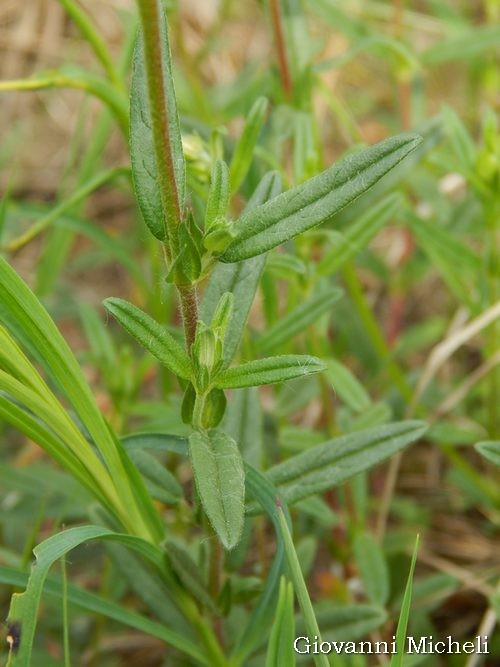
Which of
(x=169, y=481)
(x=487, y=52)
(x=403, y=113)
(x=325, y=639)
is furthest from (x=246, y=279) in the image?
(x=487, y=52)

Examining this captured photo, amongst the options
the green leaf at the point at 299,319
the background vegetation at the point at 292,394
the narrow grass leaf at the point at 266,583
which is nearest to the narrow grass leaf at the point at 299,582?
the background vegetation at the point at 292,394

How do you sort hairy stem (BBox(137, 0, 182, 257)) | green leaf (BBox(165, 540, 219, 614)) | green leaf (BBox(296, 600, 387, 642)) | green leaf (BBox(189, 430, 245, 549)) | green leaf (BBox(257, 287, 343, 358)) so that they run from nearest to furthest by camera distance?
hairy stem (BBox(137, 0, 182, 257))
green leaf (BBox(189, 430, 245, 549))
green leaf (BBox(165, 540, 219, 614))
green leaf (BBox(296, 600, 387, 642))
green leaf (BBox(257, 287, 343, 358))

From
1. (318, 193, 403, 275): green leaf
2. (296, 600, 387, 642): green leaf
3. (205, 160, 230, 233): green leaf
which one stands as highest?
(205, 160, 230, 233): green leaf

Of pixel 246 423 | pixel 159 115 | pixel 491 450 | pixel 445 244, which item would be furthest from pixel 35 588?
pixel 445 244

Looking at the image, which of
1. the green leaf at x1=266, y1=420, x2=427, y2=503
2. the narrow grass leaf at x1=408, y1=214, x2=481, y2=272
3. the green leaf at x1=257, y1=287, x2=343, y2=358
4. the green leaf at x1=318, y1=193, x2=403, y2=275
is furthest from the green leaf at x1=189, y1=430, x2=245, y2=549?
the narrow grass leaf at x1=408, y1=214, x2=481, y2=272

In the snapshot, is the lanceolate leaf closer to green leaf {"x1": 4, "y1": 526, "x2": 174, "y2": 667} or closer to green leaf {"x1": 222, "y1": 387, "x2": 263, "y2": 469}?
green leaf {"x1": 222, "y1": 387, "x2": 263, "y2": 469}

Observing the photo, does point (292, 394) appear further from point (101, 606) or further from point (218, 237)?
point (218, 237)
